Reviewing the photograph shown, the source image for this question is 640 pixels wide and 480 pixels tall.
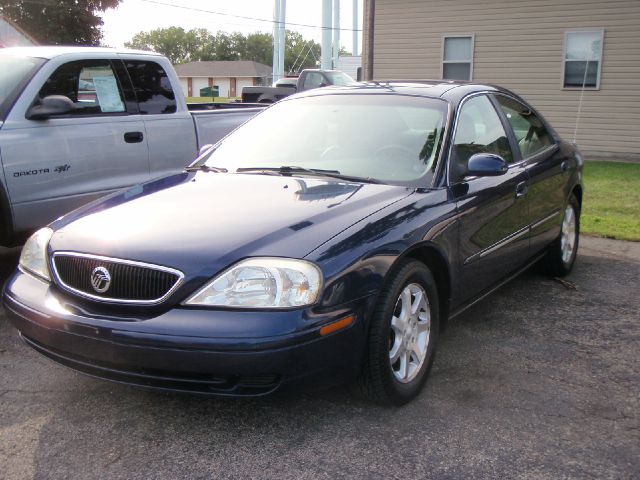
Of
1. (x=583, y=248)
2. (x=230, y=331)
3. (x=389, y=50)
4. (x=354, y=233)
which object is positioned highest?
(x=389, y=50)

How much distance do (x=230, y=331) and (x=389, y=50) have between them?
1457 centimetres

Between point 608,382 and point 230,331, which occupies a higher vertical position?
point 230,331

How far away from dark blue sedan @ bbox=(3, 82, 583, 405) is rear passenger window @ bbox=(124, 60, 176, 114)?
2.00 meters

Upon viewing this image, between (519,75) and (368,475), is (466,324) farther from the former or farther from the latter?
(519,75)

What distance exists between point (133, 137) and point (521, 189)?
11.0 ft

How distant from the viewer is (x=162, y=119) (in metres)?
6.51

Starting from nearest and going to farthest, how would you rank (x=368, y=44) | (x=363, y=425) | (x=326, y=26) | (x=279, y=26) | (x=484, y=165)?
(x=363, y=425), (x=484, y=165), (x=368, y=44), (x=326, y=26), (x=279, y=26)

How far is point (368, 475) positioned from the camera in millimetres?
2863

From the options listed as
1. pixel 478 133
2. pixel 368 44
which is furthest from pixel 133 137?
pixel 368 44

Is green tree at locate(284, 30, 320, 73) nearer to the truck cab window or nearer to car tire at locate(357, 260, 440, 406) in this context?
the truck cab window

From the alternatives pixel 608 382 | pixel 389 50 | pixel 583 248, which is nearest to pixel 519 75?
pixel 389 50

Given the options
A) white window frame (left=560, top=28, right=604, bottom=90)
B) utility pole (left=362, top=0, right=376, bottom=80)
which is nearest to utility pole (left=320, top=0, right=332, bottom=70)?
utility pole (left=362, top=0, right=376, bottom=80)

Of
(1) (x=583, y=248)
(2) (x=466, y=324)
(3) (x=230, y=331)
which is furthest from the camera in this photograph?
(1) (x=583, y=248)

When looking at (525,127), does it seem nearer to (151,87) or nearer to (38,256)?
(151,87)
